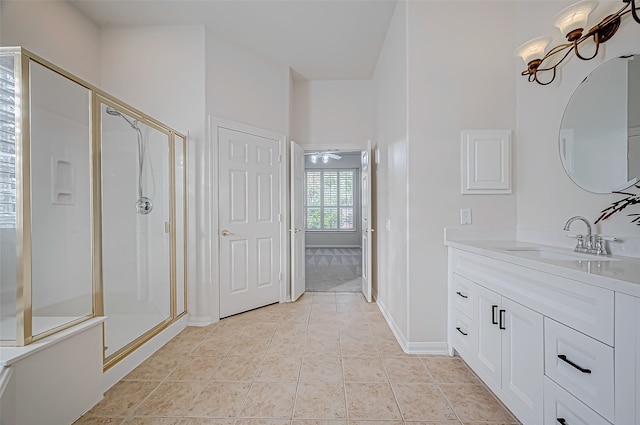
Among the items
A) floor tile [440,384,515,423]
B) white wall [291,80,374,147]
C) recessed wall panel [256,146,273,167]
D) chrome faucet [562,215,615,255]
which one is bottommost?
floor tile [440,384,515,423]

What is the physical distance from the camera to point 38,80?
4.68 ft

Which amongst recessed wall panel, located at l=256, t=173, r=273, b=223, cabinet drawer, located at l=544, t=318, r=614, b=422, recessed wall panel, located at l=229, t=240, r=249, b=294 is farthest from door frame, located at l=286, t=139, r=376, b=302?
cabinet drawer, located at l=544, t=318, r=614, b=422

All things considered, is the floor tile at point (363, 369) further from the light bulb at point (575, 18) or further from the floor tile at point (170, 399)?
the light bulb at point (575, 18)

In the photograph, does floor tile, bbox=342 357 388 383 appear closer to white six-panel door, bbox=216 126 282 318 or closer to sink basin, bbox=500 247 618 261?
sink basin, bbox=500 247 618 261

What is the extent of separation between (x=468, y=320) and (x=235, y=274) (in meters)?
2.27

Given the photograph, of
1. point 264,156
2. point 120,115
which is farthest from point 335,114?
point 120,115

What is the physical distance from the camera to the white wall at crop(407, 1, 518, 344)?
2.14 metres

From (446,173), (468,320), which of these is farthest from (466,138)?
(468,320)

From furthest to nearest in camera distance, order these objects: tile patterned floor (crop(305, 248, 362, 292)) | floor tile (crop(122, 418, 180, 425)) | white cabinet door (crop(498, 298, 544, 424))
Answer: tile patterned floor (crop(305, 248, 362, 292)), floor tile (crop(122, 418, 180, 425)), white cabinet door (crop(498, 298, 544, 424))

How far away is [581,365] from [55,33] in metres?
4.26

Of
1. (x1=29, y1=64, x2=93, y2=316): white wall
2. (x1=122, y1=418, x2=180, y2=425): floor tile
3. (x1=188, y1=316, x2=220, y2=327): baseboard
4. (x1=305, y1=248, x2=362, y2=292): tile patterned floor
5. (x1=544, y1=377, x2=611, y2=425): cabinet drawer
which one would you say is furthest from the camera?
(x1=305, y1=248, x2=362, y2=292): tile patterned floor

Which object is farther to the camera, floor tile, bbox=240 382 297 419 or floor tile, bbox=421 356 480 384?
floor tile, bbox=421 356 480 384

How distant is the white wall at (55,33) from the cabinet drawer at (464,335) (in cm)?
401

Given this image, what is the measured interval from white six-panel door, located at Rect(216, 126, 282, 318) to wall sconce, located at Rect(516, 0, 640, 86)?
98.7 inches
